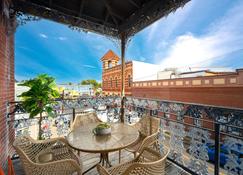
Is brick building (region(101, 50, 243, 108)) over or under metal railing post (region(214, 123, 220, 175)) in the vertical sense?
over

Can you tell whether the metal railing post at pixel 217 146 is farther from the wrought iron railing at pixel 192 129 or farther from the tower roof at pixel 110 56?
the tower roof at pixel 110 56

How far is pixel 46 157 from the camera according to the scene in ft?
5.73

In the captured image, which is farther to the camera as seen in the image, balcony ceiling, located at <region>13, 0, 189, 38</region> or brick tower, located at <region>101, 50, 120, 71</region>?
brick tower, located at <region>101, 50, 120, 71</region>

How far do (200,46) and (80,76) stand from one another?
27722 mm

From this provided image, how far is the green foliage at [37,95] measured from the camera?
7.89 feet

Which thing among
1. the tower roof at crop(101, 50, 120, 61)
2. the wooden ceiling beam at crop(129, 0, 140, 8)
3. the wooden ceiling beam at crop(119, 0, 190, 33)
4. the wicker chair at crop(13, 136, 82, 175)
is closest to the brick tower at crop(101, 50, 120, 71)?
the tower roof at crop(101, 50, 120, 61)

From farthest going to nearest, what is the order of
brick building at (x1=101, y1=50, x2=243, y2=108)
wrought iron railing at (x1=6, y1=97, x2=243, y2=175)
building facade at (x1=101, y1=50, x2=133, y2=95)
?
building facade at (x1=101, y1=50, x2=133, y2=95) → brick building at (x1=101, y1=50, x2=243, y2=108) → wrought iron railing at (x1=6, y1=97, x2=243, y2=175)

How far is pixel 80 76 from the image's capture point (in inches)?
1455

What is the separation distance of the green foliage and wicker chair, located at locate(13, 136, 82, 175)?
0.74m

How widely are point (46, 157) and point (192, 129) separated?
197 cm

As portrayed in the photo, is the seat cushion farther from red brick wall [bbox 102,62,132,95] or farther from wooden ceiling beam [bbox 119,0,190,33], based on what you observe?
red brick wall [bbox 102,62,132,95]

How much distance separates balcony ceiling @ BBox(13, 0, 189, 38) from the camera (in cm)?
249

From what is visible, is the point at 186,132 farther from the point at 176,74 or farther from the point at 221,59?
the point at 221,59

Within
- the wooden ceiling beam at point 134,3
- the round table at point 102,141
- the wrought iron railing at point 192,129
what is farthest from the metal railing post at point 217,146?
the wooden ceiling beam at point 134,3
